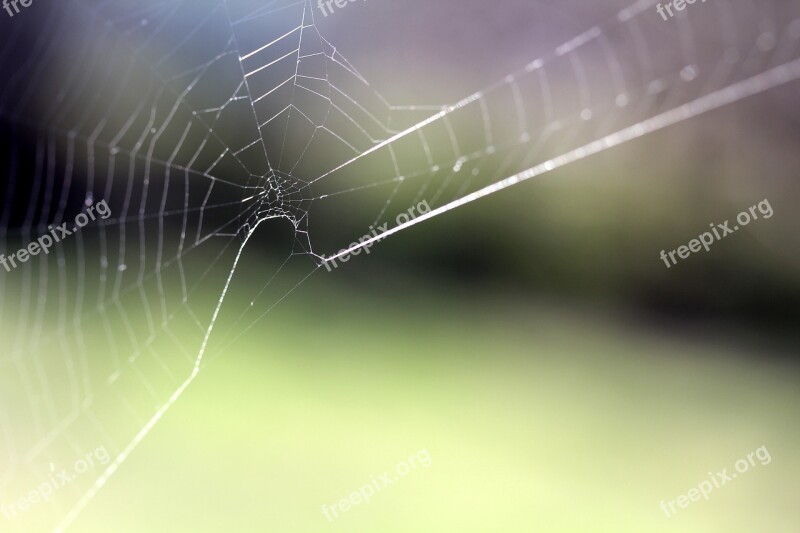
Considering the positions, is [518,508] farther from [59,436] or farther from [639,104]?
[639,104]

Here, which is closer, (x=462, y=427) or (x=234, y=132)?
(x=462, y=427)

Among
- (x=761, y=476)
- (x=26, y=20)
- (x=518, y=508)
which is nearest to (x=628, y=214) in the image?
(x=761, y=476)

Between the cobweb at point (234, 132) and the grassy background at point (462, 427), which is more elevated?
the cobweb at point (234, 132)

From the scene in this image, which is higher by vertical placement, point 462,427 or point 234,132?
point 234,132

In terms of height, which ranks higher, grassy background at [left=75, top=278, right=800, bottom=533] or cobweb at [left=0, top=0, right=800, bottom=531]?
cobweb at [left=0, top=0, right=800, bottom=531]

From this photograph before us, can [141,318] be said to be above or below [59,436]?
above

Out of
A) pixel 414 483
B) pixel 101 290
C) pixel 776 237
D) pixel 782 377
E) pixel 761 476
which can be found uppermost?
pixel 101 290

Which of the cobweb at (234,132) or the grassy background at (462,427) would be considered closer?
the grassy background at (462,427)

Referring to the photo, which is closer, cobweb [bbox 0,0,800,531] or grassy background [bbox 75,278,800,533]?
grassy background [bbox 75,278,800,533]
